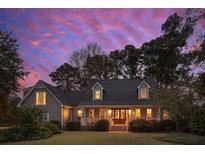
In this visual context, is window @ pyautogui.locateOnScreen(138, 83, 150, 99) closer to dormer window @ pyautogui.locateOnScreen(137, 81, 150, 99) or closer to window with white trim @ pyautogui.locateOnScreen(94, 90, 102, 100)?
dormer window @ pyautogui.locateOnScreen(137, 81, 150, 99)

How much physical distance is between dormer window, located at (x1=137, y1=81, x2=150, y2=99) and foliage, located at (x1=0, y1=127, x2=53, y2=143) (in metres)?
7.61

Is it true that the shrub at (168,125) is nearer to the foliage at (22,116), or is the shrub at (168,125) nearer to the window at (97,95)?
the window at (97,95)

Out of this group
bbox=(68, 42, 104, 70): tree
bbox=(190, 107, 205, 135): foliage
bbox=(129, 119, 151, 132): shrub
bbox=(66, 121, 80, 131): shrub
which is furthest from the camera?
bbox=(66, 121, 80, 131): shrub

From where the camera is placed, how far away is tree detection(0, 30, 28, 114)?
18.1 m

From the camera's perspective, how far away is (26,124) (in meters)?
17.5

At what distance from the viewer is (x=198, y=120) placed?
1723 centimetres

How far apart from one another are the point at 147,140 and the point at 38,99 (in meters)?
9.20

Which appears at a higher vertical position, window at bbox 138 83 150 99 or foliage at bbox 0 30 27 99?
foliage at bbox 0 30 27 99

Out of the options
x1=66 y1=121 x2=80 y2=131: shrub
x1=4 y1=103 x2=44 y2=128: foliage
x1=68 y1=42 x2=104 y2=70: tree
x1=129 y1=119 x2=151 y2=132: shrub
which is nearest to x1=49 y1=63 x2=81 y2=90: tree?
x1=68 y1=42 x2=104 y2=70: tree

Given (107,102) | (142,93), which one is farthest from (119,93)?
(142,93)

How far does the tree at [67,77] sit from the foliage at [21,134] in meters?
8.78

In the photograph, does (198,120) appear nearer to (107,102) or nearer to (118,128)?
(118,128)

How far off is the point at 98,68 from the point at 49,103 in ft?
17.9
